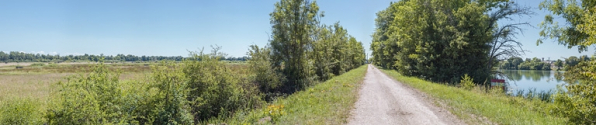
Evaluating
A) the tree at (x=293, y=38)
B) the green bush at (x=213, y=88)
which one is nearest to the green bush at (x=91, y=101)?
the green bush at (x=213, y=88)

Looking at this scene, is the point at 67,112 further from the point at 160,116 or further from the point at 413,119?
the point at 413,119

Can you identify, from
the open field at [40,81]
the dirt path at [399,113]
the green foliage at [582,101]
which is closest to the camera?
the green foliage at [582,101]

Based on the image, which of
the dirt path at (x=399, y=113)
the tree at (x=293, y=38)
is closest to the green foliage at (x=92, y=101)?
the dirt path at (x=399, y=113)

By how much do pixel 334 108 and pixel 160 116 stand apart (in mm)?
6545

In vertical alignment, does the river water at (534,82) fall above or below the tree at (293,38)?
below

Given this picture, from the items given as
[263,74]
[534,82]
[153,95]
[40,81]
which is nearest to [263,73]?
[263,74]

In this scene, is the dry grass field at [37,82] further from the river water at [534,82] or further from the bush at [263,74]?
the river water at [534,82]

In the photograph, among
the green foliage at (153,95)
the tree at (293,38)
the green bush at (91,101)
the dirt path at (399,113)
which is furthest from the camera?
the tree at (293,38)

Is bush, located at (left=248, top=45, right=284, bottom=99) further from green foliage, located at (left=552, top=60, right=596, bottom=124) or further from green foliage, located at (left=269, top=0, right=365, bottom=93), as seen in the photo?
green foliage, located at (left=552, top=60, right=596, bottom=124)

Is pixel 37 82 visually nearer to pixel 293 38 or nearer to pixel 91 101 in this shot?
pixel 293 38

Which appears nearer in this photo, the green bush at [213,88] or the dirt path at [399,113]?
the dirt path at [399,113]

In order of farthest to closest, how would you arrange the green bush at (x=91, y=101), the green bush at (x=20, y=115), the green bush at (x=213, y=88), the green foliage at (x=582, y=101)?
the green bush at (x=213, y=88), the green bush at (x=20, y=115), the green bush at (x=91, y=101), the green foliage at (x=582, y=101)

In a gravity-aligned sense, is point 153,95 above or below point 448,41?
below

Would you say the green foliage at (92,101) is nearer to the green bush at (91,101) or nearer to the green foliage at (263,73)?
the green bush at (91,101)
